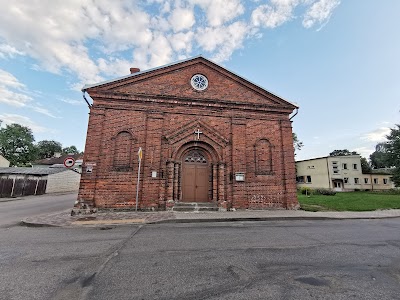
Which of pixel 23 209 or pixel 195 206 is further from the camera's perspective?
pixel 23 209

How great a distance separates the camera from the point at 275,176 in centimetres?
1254

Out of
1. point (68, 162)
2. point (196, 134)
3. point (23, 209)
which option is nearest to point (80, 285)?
point (68, 162)

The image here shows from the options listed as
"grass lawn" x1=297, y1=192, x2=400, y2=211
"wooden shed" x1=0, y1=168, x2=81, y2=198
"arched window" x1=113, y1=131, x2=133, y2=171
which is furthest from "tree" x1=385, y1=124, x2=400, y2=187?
"wooden shed" x1=0, y1=168, x2=81, y2=198

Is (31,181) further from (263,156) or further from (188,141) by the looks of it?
(263,156)

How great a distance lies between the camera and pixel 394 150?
102 feet

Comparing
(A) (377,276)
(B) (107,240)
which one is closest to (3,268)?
(B) (107,240)

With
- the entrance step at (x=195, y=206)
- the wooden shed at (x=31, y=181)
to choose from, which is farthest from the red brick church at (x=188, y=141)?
the wooden shed at (x=31, y=181)

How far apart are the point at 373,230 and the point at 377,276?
16.9 ft

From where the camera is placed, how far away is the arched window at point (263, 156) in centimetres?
1259

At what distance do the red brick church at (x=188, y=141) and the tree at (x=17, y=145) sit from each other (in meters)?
49.5

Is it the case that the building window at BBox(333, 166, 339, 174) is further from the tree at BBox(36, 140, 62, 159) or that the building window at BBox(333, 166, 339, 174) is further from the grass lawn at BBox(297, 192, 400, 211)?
the tree at BBox(36, 140, 62, 159)

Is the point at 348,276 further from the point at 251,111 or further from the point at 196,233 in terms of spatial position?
the point at 251,111

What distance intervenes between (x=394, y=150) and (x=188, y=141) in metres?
35.8

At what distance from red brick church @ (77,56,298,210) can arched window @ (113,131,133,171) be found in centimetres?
5
